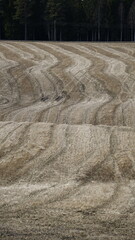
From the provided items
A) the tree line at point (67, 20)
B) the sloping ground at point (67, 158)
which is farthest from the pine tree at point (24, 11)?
the sloping ground at point (67, 158)

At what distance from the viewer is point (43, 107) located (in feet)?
83.4

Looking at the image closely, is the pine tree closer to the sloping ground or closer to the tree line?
the tree line

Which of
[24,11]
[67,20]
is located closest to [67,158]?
[24,11]

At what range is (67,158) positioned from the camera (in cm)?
1533

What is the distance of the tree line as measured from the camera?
76.2 meters

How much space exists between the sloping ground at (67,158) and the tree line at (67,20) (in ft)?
154

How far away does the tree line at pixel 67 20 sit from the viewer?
250 ft

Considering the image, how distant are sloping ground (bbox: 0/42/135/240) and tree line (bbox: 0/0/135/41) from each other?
47.0 metres

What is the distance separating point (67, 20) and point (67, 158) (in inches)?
2756

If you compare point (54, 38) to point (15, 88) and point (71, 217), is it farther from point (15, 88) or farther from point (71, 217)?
point (71, 217)

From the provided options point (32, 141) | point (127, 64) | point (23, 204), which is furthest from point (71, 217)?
point (127, 64)

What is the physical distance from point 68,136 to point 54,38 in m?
63.0

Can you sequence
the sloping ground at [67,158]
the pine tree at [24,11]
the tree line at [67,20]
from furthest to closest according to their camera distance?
1. the tree line at [67,20]
2. the pine tree at [24,11]
3. the sloping ground at [67,158]

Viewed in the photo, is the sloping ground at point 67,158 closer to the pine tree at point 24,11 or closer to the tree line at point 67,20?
the pine tree at point 24,11
